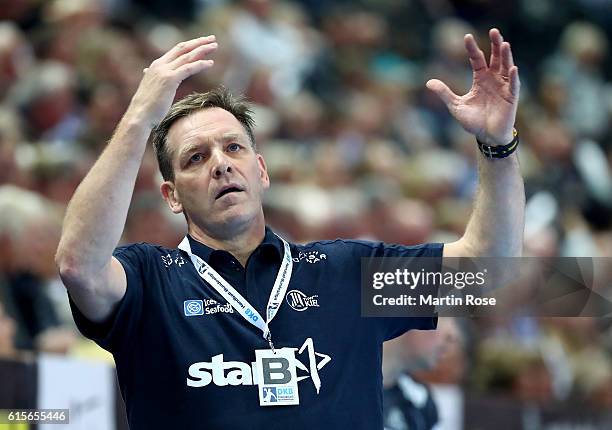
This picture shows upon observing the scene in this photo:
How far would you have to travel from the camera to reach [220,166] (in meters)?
3.76

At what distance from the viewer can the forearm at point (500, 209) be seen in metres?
3.69

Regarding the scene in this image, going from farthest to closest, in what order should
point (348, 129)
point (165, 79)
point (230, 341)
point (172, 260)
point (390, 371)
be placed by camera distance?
point (348, 129) → point (390, 371) → point (172, 260) → point (230, 341) → point (165, 79)

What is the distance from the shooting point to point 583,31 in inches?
505

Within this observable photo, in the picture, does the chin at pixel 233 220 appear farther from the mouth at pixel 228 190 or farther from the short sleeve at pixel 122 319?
the short sleeve at pixel 122 319

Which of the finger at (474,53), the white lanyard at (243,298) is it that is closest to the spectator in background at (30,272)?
the white lanyard at (243,298)

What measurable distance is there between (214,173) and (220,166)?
3 cm

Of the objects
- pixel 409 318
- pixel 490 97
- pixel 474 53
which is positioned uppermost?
pixel 474 53

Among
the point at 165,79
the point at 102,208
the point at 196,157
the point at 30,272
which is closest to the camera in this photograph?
the point at 102,208

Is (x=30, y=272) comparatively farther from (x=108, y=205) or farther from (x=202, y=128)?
(x=108, y=205)

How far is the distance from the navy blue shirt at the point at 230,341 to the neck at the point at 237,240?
0.15ft

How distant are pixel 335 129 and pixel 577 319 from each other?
9.06 feet

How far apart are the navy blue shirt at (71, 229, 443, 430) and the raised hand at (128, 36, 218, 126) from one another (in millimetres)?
520

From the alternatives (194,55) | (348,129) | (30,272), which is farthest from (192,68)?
(348,129)

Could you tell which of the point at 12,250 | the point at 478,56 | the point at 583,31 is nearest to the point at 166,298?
the point at 478,56
